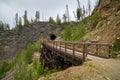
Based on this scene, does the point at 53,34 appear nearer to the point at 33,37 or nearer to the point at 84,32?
the point at 33,37

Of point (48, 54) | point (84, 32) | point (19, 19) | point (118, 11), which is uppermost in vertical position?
point (19, 19)

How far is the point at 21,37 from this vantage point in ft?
377

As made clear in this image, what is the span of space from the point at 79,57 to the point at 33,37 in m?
97.8

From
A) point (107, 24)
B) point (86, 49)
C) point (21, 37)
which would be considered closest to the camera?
point (86, 49)

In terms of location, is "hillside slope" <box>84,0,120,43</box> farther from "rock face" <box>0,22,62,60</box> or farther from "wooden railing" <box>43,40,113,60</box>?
"rock face" <box>0,22,62,60</box>

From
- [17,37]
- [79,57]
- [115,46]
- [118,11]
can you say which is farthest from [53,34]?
[79,57]

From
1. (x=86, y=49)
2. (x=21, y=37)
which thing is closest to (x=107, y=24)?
(x=86, y=49)

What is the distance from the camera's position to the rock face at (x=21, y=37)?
107 metres

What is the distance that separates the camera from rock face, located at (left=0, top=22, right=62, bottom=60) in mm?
107206

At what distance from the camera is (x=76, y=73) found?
1062 cm

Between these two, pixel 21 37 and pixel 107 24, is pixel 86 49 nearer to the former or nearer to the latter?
pixel 107 24

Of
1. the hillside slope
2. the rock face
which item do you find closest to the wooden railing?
the hillside slope

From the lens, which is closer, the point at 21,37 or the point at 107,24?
the point at 107,24

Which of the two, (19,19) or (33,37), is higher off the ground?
(19,19)
